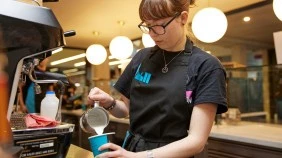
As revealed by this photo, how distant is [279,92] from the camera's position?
2.71m

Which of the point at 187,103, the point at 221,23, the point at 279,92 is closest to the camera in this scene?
the point at 187,103

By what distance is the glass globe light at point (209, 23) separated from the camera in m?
2.43

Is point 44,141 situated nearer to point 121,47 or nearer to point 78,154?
point 78,154

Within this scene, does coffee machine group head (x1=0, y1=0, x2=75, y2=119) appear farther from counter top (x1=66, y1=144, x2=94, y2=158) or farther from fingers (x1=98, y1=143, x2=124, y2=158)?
counter top (x1=66, y1=144, x2=94, y2=158)

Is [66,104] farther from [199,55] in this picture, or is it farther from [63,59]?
[199,55]

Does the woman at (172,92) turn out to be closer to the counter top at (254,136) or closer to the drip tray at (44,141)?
the drip tray at (44,141)

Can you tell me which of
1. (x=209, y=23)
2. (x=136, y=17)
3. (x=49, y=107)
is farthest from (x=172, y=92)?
(x=136, y=17)

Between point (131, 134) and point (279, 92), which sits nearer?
point (131, 134)

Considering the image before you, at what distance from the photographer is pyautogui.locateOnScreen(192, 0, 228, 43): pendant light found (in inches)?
95.6

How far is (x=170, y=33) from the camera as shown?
92cm

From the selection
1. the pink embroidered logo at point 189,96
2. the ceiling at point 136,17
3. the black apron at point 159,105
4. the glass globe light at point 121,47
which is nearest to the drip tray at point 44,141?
the black apron at point 159,105

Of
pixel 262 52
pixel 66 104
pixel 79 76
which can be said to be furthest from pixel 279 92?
pixel 79 76

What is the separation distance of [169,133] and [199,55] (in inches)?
10.8

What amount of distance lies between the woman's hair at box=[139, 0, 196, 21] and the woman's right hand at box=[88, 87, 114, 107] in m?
0.32
